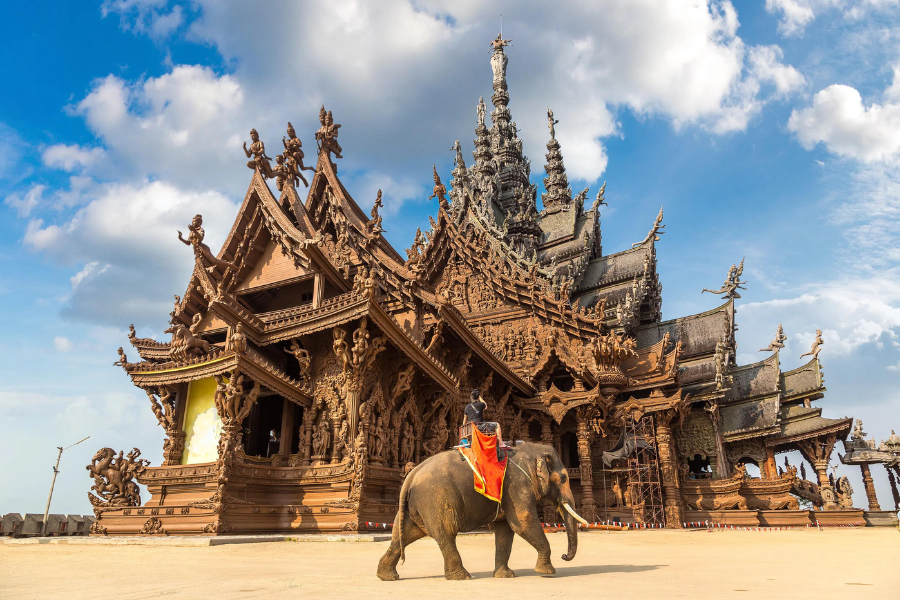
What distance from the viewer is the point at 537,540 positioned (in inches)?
179

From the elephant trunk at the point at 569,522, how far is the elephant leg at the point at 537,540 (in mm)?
141

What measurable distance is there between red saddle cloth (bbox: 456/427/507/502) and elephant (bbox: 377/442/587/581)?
0.07 m

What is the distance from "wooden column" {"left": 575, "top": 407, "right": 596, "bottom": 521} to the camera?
1533cm

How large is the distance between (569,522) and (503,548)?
1.91ft

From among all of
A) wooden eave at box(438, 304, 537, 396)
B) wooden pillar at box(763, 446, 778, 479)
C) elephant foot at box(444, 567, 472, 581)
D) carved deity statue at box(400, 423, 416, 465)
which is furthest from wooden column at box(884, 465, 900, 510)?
elephant foot at box(444, 567, 472, 581)

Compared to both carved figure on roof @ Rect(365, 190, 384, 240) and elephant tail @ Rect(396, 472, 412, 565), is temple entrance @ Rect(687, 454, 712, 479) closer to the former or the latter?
carved figure on roof @ Rect(365, 190, 384, 240)

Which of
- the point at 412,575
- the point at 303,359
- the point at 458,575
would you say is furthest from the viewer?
the point at 303,359

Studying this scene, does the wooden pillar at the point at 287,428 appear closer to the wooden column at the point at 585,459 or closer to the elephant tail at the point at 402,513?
the elephant tail at the point at 402,513

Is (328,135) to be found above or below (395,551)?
above

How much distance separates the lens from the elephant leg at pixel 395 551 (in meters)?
4.30

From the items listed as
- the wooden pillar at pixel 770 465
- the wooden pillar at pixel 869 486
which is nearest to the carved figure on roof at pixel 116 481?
the wooden pillar at pixel 770 465

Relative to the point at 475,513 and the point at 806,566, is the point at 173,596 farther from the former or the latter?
the point at 806,566

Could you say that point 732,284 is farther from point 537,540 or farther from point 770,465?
point 537,540

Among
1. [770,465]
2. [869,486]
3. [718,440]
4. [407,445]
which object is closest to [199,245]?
[407,445]
